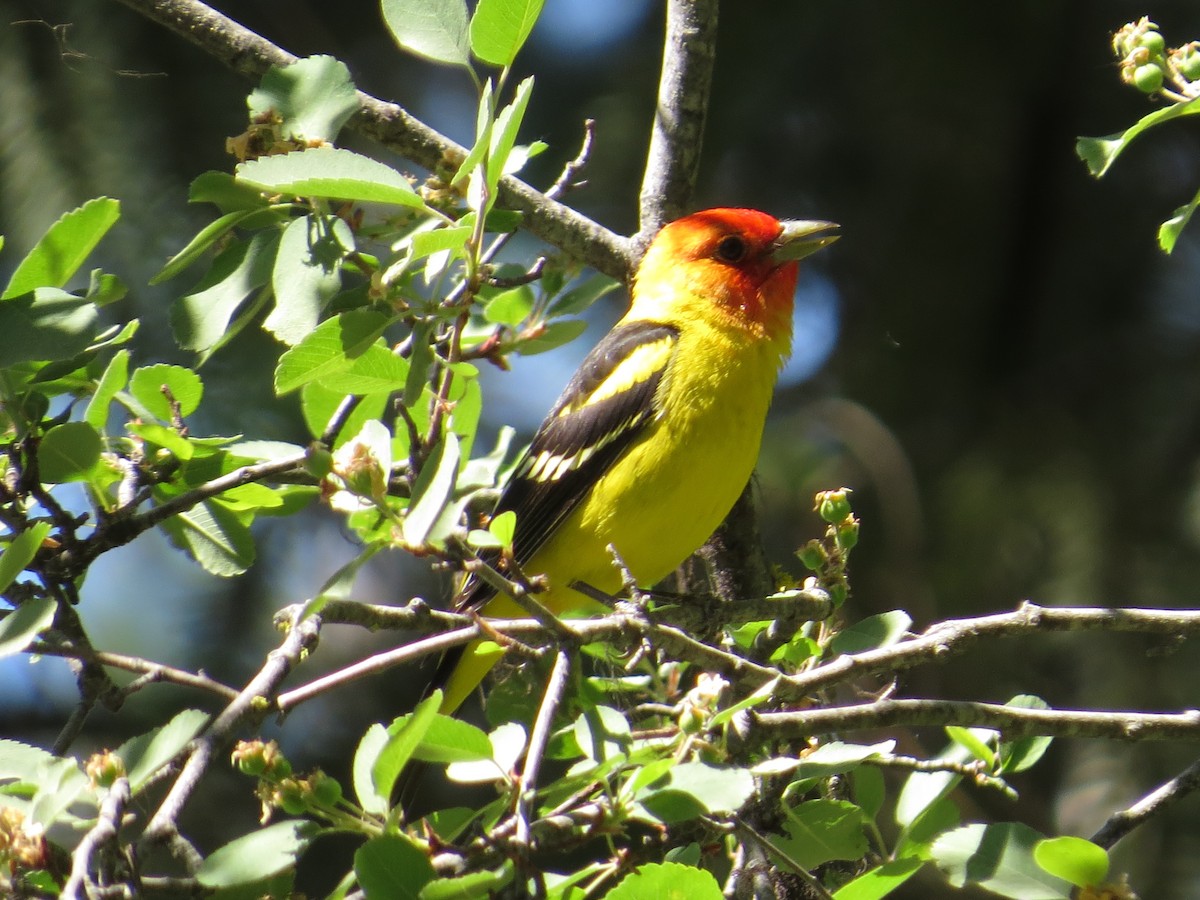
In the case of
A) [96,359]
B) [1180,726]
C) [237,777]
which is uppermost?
[96,359]

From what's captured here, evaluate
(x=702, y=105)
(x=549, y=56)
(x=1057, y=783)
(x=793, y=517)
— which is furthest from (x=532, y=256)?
(x=1057, y=783)

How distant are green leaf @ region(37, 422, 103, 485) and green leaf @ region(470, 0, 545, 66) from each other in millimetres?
865

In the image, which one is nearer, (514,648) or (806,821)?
(514,648)

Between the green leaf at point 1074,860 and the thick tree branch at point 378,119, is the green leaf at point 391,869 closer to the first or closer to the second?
the green leaf at point 1074,860

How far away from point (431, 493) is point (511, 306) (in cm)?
130

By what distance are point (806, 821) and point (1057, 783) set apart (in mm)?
2763

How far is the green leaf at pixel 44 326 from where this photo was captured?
6.44 feet

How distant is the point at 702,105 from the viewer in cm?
337

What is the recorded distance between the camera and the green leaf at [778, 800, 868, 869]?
6.64 ft

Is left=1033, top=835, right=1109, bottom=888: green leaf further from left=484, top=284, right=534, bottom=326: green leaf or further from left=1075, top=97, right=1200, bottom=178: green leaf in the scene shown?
left=484, top=284, right=534, bottom=326: green leaf

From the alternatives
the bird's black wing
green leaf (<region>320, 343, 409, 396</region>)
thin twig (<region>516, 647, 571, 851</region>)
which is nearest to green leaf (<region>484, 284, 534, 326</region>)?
the bird's black wing

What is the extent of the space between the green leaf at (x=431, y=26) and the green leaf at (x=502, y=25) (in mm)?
87

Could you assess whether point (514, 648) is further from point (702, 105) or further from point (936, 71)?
point (936, 71)

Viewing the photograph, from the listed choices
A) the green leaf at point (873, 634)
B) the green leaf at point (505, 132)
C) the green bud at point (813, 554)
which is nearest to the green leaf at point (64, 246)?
the green leaf at point (505, 132)
